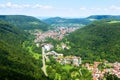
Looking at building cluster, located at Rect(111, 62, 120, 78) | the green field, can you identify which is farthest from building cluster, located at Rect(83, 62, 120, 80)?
the green field

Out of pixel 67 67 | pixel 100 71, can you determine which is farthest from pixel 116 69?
pixel 67 67

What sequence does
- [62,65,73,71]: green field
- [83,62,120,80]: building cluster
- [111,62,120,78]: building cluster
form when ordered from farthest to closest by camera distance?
[62,65,73,71]: green field → [111,62,120,78]: building cluster → [83,62,120,80]: building cluster

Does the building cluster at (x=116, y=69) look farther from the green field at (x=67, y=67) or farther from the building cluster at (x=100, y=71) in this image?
the green field at (x=67, y=67)

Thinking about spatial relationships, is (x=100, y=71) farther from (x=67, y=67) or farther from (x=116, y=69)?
(x=67, y=67)

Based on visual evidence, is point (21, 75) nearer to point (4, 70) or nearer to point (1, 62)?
point (4, 70)

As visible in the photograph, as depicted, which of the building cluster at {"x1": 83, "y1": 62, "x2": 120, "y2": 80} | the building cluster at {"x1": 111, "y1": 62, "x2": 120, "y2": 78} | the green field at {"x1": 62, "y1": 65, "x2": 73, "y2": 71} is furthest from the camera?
the green field at {"x1": 62, "y1": 65, "x2": 73, "y2": 71}

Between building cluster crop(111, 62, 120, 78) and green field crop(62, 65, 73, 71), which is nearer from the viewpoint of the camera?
building cluster crop(111, 62, 120, 78)

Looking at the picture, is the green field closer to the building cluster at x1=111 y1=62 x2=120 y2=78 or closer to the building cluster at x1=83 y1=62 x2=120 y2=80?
the building cluster at x1=83 y1=62 x2=120 y2=80

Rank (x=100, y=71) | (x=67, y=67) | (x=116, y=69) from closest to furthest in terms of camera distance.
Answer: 1. (x=100, y=71)
2. (x=116, y=69)
3. (x=67, y=67)

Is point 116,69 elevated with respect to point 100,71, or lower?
elevated

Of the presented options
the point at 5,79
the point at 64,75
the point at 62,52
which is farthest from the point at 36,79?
the point at 62,52

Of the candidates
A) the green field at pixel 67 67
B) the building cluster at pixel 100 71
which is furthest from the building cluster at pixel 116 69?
the green field at pixel 67 67
